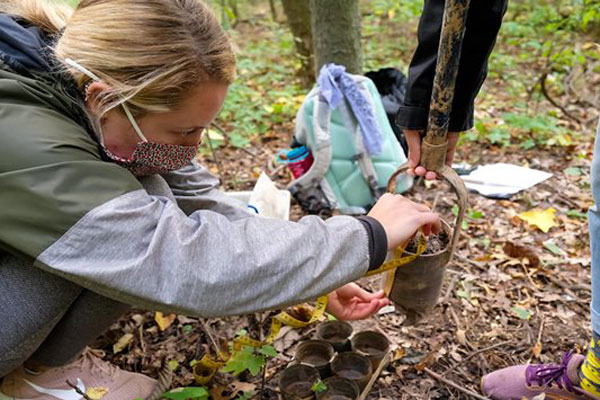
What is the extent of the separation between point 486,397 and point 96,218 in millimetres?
1642

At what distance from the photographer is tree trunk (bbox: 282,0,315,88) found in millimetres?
6285

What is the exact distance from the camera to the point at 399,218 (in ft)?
5.21

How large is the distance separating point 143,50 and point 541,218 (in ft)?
9.37

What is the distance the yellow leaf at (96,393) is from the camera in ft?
6.15

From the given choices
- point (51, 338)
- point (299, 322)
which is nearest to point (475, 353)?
point (299, 322)

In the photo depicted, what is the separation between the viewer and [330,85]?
144 inches

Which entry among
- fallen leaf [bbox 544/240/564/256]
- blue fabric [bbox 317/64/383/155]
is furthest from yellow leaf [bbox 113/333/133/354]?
fallen leaf [bbox 544/240/564/256]

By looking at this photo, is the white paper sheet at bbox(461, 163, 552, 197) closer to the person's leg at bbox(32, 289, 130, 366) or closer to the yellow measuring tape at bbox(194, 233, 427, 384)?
the yellow measuring tape at bbox(194, 233, 427, 384)

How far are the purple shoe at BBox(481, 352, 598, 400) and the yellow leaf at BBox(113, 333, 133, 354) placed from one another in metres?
1.59

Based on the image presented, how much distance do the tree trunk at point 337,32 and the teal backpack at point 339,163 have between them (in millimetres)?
926

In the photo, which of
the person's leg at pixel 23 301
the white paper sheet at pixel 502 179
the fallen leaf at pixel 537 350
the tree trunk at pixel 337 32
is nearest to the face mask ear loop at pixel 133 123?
the person's leg at pixel 23 301

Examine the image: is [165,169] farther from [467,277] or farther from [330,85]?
[330,85]

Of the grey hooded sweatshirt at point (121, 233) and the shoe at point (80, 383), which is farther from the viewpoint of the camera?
the shoe at point (80, 383)

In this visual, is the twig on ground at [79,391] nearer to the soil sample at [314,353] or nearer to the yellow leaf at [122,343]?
the yellow leaf at [122,343]
